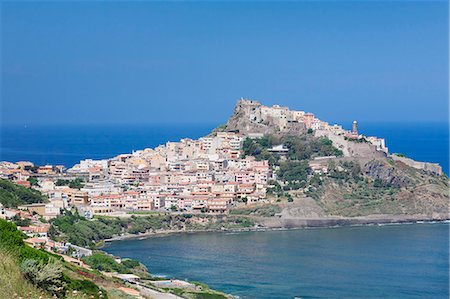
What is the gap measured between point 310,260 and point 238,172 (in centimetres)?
1079

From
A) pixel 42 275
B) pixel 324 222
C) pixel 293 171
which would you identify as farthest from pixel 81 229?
pixel 42 275

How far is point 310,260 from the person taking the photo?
65.9ft

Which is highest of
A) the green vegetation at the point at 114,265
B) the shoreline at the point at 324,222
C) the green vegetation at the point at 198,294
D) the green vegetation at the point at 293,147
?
the green vegetation at the point at 293,147

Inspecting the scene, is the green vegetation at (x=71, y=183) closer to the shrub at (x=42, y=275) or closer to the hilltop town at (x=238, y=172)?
the hilltop town at (x=238, y=172)

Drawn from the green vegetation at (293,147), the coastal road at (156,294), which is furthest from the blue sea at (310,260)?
the green vegetation at (293,147)

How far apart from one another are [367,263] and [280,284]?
3.64 m

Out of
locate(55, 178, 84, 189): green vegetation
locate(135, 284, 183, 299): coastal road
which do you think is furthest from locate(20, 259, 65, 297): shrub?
locate(55, 178, 84, 189): green vegetation

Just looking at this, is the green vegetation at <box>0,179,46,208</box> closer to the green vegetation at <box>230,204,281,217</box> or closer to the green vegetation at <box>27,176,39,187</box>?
the green vegetation at <box>27,176,39,187</box>

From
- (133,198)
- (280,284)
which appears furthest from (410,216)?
(280,284)

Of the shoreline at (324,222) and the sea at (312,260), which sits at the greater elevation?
the shoreline at (324,222)

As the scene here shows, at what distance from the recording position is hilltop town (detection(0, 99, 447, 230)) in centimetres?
2761

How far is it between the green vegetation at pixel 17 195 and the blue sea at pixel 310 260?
2.77m

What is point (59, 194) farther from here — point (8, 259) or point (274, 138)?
point (8, 259)

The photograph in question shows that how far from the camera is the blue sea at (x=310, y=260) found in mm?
16656
